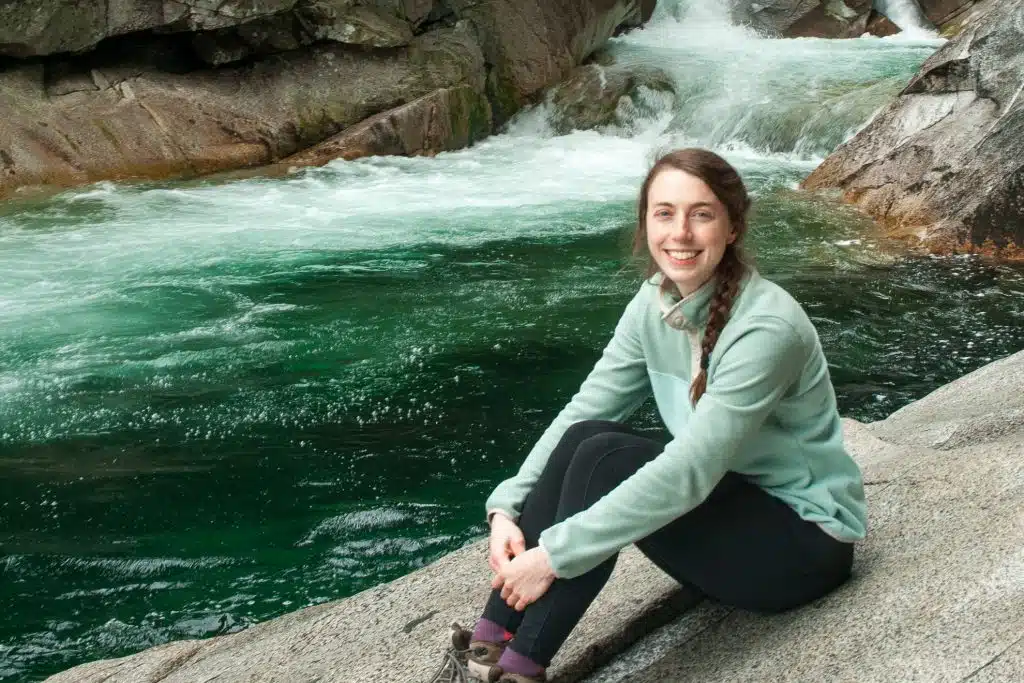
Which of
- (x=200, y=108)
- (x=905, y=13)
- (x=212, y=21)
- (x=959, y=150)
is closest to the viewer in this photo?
(x=959, y=150)

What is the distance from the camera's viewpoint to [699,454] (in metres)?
2.27

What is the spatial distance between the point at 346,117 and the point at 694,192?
36.8ft

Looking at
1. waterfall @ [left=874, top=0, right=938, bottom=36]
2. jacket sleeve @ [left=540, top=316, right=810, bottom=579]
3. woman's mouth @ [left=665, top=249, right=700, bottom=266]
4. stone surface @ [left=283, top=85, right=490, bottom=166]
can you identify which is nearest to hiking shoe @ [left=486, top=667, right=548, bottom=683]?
jacket sleeve @ [left=540, top=316, right=810, bottom=579]

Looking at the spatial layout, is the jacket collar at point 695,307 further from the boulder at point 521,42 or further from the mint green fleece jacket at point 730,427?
the boulder at point 521,42

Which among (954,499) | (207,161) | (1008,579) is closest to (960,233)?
(954,499)

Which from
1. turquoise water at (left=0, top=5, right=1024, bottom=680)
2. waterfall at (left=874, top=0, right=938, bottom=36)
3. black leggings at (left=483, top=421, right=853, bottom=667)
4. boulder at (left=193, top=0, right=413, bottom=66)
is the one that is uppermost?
boulder at (left=193, top=0, right=413, bottom=66)

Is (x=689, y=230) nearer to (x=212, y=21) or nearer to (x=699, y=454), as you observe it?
(x=699, y=454)

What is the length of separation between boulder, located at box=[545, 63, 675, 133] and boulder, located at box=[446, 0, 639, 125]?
0.34 meters

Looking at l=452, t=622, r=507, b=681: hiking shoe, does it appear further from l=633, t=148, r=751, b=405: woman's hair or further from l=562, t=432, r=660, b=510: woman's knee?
l=633, t=148, r=751, b=405: woman's hair

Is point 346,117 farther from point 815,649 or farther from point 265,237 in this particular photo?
point 815,649

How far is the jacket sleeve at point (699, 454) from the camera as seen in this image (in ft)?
7.41

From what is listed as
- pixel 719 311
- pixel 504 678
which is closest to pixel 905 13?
pixel 719 311

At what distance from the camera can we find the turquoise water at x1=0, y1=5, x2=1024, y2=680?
14.5ft

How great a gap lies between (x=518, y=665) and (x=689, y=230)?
3.27 feet
